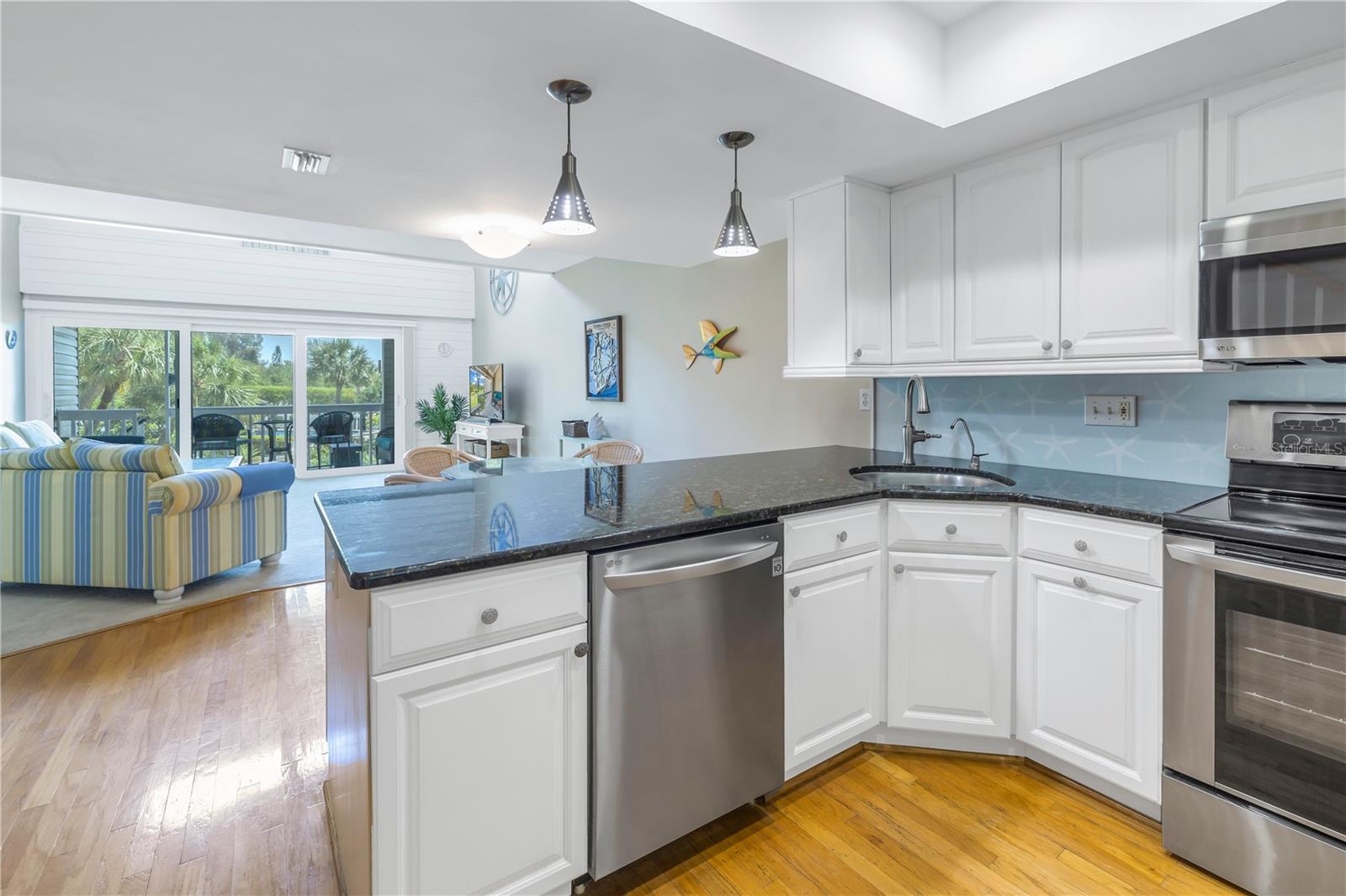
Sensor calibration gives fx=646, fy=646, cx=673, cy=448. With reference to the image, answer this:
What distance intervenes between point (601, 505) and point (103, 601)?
3.68 metres

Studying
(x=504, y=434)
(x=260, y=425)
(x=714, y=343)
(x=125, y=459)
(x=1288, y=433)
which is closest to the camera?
(x=1288, y=433)

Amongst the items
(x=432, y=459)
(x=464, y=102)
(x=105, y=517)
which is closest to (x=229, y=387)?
(x=105, y=517)

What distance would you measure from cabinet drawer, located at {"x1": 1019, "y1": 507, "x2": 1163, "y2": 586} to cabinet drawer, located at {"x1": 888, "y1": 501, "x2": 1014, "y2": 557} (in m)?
0.06

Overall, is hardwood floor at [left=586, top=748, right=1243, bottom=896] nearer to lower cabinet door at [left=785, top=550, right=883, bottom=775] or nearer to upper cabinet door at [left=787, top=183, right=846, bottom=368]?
lower cabinet door at [left=785, top=550, right=883, bottom=775]

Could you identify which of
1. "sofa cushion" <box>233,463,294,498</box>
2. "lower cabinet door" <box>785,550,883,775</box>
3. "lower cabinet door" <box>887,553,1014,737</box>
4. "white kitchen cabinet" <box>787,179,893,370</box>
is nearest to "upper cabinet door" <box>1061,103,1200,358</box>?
"white kitchen cabinet" <box>787,179,893,370</box>

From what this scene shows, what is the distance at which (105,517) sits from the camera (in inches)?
146

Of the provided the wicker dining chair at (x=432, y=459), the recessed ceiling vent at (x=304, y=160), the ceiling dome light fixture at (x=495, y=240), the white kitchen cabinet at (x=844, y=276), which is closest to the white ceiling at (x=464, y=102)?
the recessed ceiling vent at (x=304, y=160)

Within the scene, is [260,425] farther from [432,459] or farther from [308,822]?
[308,822]

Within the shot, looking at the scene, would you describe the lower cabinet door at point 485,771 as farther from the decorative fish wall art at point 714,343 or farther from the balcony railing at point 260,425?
the balcony railing at point 260,425

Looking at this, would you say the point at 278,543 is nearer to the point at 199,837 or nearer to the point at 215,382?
the point at 199,837

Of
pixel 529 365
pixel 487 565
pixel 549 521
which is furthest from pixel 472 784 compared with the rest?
pixel 529 365

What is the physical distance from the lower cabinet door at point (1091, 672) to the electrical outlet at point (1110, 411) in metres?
0.70

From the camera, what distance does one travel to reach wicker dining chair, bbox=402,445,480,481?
3635 millimetres

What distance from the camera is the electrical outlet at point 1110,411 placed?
2236 mm
